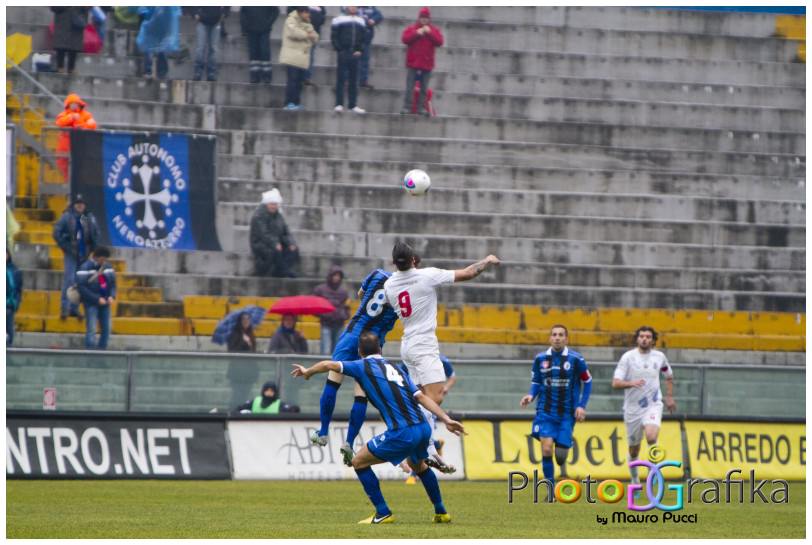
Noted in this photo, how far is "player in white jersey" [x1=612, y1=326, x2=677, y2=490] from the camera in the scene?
62.2 ft

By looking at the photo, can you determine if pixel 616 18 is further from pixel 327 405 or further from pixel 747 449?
pixel 327 405

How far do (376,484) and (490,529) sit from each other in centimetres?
104

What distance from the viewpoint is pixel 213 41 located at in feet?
98.4

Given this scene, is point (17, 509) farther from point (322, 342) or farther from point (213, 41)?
point (213, 41)

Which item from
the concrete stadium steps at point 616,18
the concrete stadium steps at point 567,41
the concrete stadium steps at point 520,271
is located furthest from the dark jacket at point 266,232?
the concrete stadium steps at point 616,18

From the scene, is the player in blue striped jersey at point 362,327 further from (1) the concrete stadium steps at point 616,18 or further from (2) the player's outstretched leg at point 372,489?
(1) the concrete stadium steps at point 616,18

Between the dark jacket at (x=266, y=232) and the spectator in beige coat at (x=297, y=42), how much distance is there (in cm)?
422

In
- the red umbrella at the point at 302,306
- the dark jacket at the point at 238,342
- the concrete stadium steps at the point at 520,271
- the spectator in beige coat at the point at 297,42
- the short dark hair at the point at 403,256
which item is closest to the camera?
the short dark hair at the point at 403,256

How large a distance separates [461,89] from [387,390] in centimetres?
1967

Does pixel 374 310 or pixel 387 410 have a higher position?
pixel 374 310

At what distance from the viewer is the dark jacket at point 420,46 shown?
29266mm

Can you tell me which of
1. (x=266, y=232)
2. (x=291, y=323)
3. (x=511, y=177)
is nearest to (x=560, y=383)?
(x=291, y=323)

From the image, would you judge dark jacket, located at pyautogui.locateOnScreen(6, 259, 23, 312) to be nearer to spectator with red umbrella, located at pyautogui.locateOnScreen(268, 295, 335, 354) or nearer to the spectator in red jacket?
spectator with red umbrella, located at pyautogui.locateOnScreen(268, 295, 335, 354)

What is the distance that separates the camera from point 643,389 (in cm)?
1905
